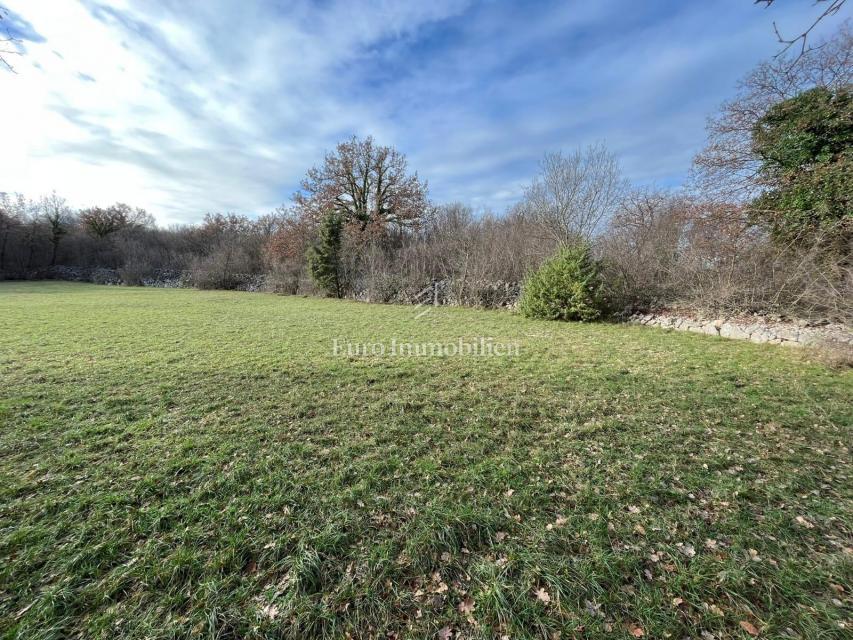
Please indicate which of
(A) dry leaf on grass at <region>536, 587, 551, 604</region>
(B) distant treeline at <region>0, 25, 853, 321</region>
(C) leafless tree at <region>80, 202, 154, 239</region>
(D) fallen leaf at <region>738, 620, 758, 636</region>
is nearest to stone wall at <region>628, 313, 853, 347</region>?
(B) distant treeline at <region>0, 25, 853, 321</region>

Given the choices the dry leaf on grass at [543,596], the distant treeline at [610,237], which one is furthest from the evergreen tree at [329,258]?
the dry leaf on grass at [543,596]

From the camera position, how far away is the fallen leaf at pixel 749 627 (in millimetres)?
1404

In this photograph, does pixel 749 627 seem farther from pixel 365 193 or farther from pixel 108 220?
pixel 108 220

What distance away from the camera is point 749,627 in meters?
1.42

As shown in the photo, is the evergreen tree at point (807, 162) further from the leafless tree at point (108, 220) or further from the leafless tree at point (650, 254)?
the leafless tree at point (108, 220)

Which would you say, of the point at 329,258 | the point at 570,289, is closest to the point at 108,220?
the point at 329,258

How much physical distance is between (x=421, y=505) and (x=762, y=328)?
907cm

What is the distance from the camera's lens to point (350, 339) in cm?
687

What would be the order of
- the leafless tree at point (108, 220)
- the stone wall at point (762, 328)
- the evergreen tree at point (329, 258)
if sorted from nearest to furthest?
the stone wall at point (762, 328)
the evergreen tree at point (329, 258)
the leafless tree at point (108, 220)

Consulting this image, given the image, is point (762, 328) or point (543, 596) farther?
point (762, 328)

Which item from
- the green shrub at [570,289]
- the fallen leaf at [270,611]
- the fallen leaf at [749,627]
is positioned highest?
the green shrub at [570,289]

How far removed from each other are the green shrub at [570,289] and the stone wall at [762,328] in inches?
64.7

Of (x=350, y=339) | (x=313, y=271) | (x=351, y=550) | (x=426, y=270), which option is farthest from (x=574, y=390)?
(x=313, y=271)

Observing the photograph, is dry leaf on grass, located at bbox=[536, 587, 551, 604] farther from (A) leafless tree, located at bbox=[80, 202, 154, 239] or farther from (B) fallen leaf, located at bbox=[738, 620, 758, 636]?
(A) leafless tree, located at bbox=[80, 202, 154, 239]
